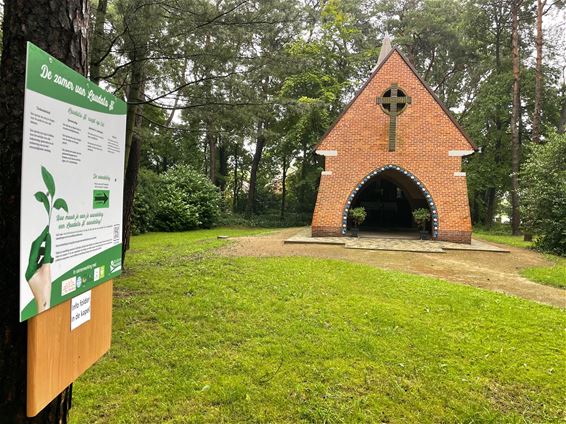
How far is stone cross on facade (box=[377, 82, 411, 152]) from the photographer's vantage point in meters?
12.6

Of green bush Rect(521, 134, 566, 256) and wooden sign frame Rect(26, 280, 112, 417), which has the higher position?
green bush Rect(521, 134, 566, 256)

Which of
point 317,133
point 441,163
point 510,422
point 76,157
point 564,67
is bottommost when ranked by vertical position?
point 510,422

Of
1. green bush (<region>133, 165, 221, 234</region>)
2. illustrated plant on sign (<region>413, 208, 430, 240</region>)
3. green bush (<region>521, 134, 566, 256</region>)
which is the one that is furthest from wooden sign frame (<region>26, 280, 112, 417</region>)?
green bush (<region>133, 165, 221, 234</region>)

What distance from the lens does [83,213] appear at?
1768 mm

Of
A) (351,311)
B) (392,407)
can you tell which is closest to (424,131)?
(351,311)

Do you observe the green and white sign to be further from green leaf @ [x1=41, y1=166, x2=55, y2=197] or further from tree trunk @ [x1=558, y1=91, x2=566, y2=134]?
tree trunk @ [x1=558, y1=91, x2=566, y2=134]

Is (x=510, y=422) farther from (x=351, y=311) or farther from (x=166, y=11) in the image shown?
(x=166, y=11)

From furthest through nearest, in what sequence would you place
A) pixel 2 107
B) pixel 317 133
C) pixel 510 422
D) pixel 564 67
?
pixel 317 133 → pixel 564 67 → pixel 510 422 → pixel 2 107

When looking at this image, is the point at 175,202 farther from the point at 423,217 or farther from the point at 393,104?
the point at 423,217

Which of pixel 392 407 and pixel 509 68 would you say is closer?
pixel 392 407

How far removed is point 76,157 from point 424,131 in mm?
12568

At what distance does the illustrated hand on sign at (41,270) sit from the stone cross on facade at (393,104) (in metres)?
12.4

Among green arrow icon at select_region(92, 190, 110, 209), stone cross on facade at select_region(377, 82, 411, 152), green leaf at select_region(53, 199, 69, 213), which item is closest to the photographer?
green leaf at select_region(53, 199, 69, 213)

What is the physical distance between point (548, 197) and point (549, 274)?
4716mm
